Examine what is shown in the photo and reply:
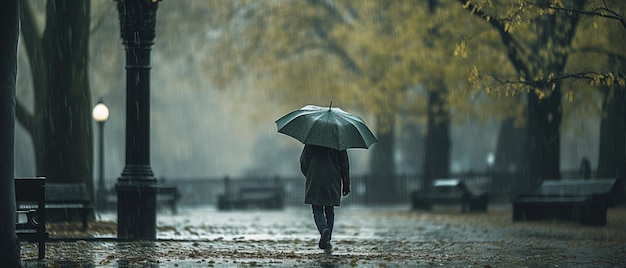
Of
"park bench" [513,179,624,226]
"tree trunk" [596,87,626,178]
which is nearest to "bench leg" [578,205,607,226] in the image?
"park bench" [513,179,624,226]

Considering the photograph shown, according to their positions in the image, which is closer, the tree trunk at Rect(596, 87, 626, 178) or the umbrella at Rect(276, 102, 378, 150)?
the umbrella at Rect(276, 102, 378, 150)

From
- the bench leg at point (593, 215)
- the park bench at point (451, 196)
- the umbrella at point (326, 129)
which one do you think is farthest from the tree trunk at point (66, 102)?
the park bench at point (451, 196)

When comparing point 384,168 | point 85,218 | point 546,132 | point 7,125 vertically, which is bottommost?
point 85,218

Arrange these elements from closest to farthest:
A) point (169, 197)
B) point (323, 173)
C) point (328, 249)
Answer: point (328, 249)
point (323, 173)
point (169, 197)

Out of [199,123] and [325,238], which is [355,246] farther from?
[199,123]

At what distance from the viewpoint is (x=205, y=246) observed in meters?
15.8

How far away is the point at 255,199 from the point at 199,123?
31.1 metres

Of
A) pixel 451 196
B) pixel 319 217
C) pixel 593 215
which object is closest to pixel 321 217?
pixel 319 217

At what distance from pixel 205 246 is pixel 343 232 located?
4.91 meters

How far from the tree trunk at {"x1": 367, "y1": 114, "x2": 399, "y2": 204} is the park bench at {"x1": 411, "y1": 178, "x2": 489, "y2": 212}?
3.91 metres

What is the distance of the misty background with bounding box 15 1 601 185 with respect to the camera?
41.3m

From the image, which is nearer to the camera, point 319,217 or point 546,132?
point 319,217

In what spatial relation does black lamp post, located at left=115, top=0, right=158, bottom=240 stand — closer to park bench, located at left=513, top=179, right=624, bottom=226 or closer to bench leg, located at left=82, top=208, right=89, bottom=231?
bench leg, located at left=82, top=208, right=89, bottom=231

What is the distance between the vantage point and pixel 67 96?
21.4m
